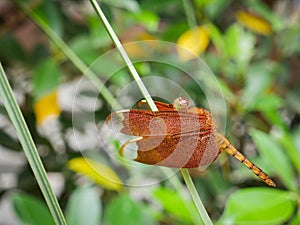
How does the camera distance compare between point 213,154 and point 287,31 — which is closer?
point 213,154

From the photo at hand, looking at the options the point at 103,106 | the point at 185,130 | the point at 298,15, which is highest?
the point at 185,130

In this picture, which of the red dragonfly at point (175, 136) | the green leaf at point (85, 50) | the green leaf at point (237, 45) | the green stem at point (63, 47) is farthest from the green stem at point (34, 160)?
the green leaf at point (237, 45)

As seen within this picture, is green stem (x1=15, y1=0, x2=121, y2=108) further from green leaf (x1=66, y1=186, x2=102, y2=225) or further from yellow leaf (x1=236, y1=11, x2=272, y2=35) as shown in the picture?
yellow leaf (x1=236, y1=11, x2=272, y2=35)

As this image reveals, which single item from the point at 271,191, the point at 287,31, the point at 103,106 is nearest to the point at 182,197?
the point at 271,191

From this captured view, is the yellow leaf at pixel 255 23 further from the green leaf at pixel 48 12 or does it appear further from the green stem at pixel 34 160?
the green stem at pixel 34 160

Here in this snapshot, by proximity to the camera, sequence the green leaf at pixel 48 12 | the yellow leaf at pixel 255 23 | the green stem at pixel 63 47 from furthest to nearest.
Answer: the yellow leaf at pixel 255 23 < the green leaf at pixel 48 12 < the green stem at pixel 63 47

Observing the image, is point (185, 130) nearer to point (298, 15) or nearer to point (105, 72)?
point (105, 72)

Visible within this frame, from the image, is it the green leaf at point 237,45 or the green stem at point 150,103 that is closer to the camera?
the green stem at point 150,103
